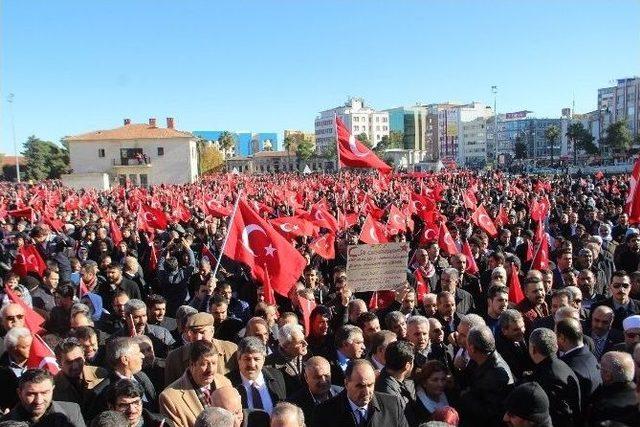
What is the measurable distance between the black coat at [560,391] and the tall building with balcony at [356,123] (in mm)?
155642

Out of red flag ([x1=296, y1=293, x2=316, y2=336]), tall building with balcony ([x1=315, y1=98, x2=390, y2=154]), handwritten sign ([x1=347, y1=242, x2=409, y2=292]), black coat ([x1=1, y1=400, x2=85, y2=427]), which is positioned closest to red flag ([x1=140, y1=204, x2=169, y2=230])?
handwritten sign ([x1=347, y1=242, x2=409, y2=292])

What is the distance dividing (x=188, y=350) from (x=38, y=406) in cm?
121

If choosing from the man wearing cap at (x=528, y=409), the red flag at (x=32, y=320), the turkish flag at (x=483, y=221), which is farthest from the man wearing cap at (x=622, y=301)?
the turkish flag at (x=483, y=221)

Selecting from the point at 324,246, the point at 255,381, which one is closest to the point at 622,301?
the point at 255,381

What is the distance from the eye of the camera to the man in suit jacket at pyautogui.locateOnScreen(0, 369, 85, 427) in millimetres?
3664

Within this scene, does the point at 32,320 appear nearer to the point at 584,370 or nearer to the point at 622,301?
the point at 584,370

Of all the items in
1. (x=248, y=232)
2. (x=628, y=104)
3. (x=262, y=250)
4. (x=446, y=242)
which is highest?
(x=628, y=104)

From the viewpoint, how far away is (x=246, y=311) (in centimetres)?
723

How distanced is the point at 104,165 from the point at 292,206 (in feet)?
159

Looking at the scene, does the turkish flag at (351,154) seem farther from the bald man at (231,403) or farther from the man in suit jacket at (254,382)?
the bald man at (231,403)

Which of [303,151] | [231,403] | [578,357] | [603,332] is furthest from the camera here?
[303,151]

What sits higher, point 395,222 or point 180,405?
point 395,222

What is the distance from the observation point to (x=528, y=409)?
3330 mm

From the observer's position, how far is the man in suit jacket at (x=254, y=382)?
14.2 feet
